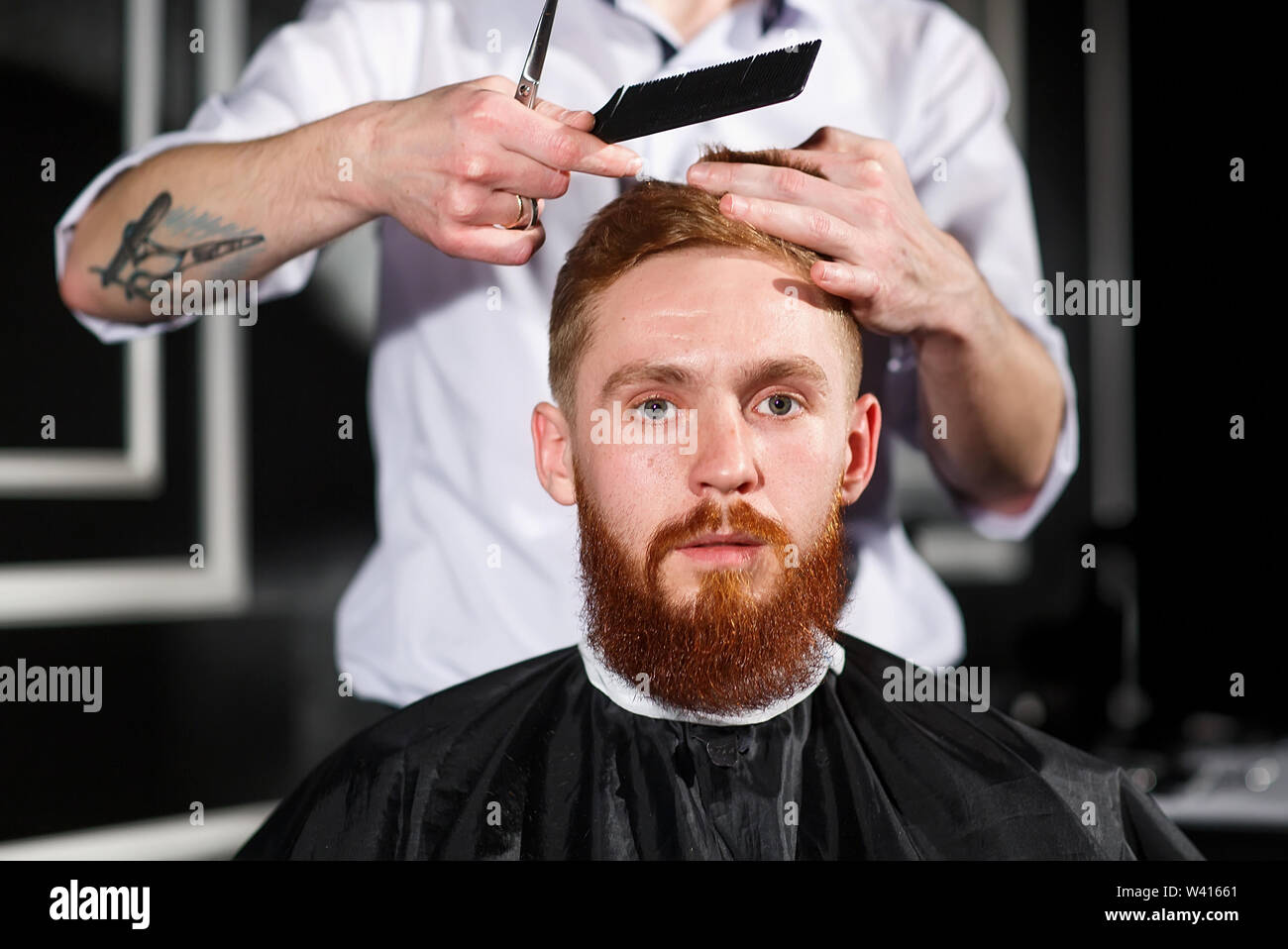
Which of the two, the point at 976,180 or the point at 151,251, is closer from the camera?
the point at 151,251

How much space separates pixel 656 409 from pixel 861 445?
14.3 inches

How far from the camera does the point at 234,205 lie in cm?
188

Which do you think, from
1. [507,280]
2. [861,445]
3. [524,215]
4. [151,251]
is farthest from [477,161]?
[861,445]

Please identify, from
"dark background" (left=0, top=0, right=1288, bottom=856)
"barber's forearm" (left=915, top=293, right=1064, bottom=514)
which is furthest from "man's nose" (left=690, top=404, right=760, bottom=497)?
"dark background" (left=0, top=0, right=1288, bottom=856)

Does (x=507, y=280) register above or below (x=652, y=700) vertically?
above

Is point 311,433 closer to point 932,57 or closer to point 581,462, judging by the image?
point 581,462

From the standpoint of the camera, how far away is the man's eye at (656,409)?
1707 mm

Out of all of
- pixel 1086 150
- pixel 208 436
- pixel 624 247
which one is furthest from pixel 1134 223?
pixel 208 436

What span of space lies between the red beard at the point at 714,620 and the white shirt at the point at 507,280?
0.17 m

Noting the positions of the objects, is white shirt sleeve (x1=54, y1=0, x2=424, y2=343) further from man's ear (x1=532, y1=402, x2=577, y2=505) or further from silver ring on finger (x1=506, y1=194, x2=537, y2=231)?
man's ear (x1=532, y1=402, x2=577, y2=505)

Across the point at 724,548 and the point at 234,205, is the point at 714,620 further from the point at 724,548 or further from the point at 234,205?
the point at 234,205

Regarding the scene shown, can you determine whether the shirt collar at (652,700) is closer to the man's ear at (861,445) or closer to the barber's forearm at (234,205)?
the man's ear at (861,445)

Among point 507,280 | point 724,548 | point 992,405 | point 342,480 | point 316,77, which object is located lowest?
point 724,548
